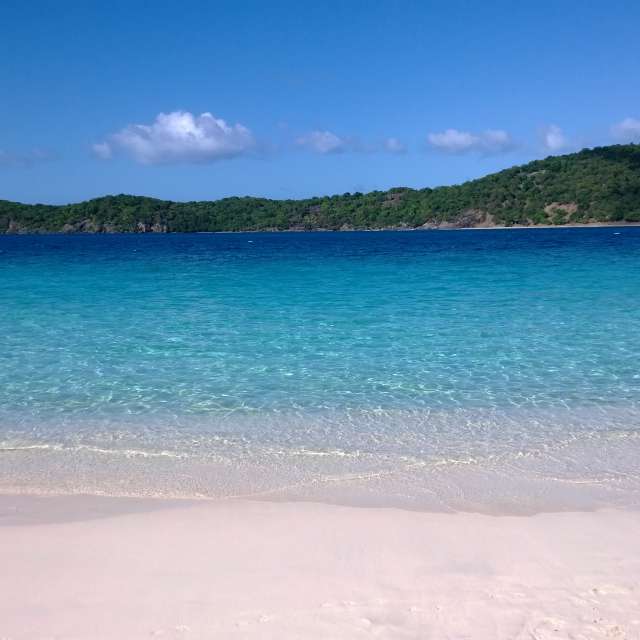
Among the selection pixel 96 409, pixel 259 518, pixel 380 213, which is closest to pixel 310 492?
pixel 259 518

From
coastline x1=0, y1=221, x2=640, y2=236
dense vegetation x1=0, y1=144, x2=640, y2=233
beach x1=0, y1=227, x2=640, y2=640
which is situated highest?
dense vegetation x1=0, y1=144, x2=640, y2=233

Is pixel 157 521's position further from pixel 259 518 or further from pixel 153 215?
pixel 153 215

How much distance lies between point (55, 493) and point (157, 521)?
50.9 inches

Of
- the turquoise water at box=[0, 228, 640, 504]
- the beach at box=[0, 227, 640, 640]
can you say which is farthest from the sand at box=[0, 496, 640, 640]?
the turquoise water at box=[0, 228, 640, 504]

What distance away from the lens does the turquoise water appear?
6.50 metres

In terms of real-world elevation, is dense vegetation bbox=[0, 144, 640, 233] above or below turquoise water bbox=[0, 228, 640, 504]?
above

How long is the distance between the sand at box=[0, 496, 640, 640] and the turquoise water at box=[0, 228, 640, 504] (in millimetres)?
592

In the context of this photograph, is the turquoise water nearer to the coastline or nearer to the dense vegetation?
the coastline

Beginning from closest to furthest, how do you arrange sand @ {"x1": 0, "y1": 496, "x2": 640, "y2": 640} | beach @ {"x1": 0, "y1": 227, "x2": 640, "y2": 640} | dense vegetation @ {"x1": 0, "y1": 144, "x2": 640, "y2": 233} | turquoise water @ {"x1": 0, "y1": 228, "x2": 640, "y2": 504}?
sand @ {"x1": 0, "y1": 496, "x2": 640, "y2": 640}
beach @ {"x1": 0, "y1": 227, "x2": 640, "y2": 640}
turquoise water @ {"x1": 0, "y1": 228, "x2": 640, "y2": 504}
dense vegetation @ {"x1": 0, "y1": 144, "x2": 640, "y2": 233}

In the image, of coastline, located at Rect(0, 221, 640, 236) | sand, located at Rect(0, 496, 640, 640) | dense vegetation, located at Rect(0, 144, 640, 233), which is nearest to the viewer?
sand, located at Rect(0, 496, 640, 640)

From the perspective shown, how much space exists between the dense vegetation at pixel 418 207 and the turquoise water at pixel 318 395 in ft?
337

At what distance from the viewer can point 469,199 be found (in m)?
142

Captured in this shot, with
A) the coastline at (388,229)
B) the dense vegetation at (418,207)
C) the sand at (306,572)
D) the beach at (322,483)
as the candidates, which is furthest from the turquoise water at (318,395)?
the dense vegetation at (418,207)

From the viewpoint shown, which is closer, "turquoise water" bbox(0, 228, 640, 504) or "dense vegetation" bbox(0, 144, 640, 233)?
"turquoise water" bbox(0, 228, 640, 504)
